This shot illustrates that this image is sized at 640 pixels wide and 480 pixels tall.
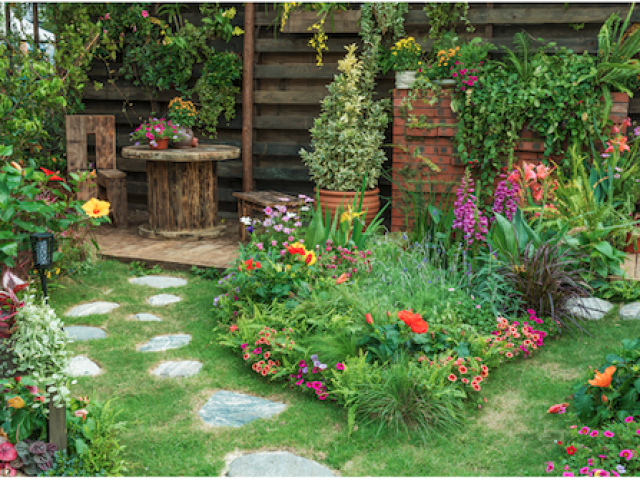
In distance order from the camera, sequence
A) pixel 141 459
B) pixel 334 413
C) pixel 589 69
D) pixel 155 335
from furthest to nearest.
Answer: pixel 589 69
pixel 155 335
pixel 334 413
pixel 141 459

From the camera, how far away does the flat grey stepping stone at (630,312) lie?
373cm

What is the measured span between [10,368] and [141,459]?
0.64 meters

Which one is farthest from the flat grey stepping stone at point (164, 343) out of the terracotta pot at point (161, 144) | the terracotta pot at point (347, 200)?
the terracotta pot at point (161, 144)

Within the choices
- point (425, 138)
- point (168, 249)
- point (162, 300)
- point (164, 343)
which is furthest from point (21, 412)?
point (425, 138)

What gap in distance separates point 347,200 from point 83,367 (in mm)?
2867

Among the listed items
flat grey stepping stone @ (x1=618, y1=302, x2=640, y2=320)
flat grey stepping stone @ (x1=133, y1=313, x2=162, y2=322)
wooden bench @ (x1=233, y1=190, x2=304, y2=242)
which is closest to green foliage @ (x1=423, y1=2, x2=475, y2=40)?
wooden bench @ (x1=233, y1=190, x2=304, y2=242)

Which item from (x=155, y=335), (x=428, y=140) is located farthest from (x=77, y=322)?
(x=428, y=140)

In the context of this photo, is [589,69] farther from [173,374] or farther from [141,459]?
[141,459]

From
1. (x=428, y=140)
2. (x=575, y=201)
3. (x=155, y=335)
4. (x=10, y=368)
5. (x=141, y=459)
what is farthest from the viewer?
(x=428, y=140)

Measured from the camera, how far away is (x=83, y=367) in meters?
3.20

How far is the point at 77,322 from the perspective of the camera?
385 cm

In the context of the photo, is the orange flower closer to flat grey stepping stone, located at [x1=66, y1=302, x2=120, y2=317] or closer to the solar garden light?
the solar garden light

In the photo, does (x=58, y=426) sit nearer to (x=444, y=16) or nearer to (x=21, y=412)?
(x=21, y=412)

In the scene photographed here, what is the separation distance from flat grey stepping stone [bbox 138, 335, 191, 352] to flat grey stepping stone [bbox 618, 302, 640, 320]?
107 inches
